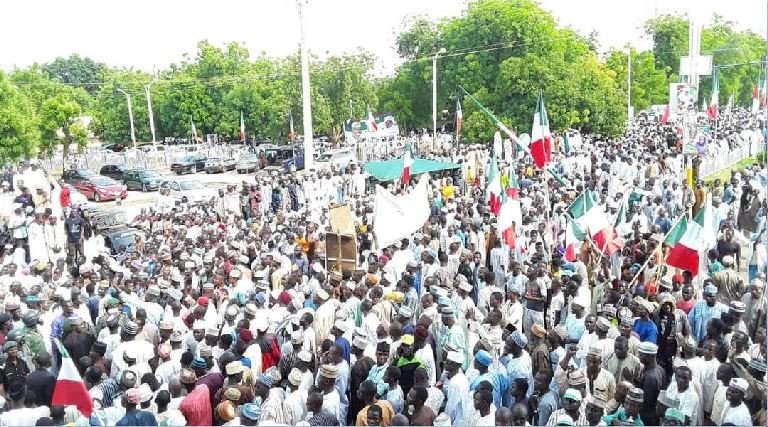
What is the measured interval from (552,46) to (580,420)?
22480 mm

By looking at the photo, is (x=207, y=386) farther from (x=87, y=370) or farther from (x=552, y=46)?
(x=552, y=46)

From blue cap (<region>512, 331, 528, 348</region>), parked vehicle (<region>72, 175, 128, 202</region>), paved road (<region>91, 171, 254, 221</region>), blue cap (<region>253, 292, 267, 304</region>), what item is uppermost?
blue cap (<region>512, 331, 528, 348</region>)

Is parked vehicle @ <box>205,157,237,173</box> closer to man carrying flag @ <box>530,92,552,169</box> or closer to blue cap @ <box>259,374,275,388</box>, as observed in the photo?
man carrying flag @ <box>530,92,552,169</box>

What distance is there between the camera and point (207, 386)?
6379mm

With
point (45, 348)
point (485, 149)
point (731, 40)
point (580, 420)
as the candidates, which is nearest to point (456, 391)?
point (580, 420)

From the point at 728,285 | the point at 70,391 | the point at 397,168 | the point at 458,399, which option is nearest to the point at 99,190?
A: the point at 397,168

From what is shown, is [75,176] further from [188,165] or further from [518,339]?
[518,339]

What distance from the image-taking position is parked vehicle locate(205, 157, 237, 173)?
32.3 meters

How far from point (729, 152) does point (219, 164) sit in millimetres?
19582

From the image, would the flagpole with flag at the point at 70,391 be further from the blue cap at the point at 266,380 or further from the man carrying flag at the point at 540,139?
the man carrying flag at the point at 540,139

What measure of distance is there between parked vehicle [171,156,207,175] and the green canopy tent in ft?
47.3

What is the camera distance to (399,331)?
7.11 metres

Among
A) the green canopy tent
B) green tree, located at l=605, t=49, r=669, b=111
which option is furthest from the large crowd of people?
green tree, located at l=605, t=49, r=669, b=111

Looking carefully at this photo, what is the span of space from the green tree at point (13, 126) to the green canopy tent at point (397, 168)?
11009 mm
